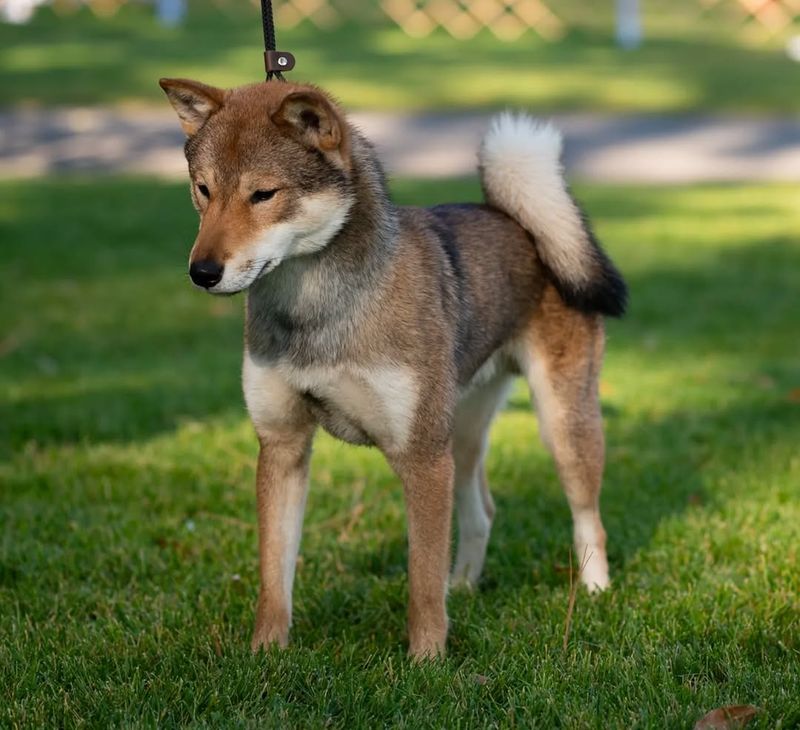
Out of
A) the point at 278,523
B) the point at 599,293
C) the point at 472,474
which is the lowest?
the point at 472,474

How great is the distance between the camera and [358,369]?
4074 millimetres

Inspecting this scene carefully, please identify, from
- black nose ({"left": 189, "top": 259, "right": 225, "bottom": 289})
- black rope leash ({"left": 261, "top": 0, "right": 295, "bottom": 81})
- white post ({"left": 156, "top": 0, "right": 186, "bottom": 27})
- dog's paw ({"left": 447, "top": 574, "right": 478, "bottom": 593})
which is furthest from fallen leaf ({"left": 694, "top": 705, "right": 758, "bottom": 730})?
white post ({"left": 156, "top": 0, "right": 186, "bottom": 27})

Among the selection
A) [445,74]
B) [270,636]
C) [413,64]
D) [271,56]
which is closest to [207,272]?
[271,56]

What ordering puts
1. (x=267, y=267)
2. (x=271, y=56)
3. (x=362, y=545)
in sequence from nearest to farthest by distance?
(x=267, y=267), (x=271, y=56), (x=362, y=545)

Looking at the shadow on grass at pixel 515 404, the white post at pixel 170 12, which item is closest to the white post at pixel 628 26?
the white post at pixel 170 12

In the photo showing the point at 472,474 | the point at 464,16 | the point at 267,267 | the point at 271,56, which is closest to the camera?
the point at 267,267

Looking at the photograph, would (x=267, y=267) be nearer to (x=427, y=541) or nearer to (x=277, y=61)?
(x=277, y=61)

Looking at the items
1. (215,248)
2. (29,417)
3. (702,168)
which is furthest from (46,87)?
(215,248)

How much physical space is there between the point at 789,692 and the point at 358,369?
152cm

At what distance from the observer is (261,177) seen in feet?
12.4

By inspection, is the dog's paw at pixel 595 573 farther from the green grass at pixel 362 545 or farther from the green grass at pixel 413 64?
the green grass at pixel 413 64

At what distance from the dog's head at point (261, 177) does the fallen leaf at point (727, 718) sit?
5.45ft

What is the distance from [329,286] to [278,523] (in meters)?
0.80

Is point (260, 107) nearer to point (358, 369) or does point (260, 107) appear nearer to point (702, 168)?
point (358, 369)
